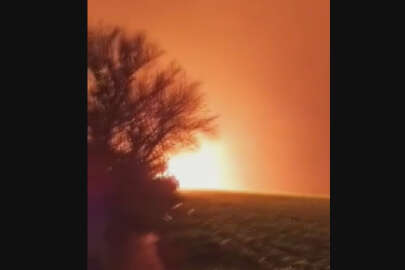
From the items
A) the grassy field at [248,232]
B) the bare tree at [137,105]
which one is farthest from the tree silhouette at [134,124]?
the grassy field at [248,232]

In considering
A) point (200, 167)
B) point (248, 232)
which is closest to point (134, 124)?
point (200, 167)

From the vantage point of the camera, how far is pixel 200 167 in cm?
264

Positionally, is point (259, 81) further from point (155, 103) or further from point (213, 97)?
point (155, 103)

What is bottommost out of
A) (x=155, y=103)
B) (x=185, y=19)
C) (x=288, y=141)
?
(x=288, y=141)

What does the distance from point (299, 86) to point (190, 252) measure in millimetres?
1160

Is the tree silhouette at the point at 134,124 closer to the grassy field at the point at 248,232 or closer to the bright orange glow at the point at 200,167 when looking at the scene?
the bright orange glow at the point at 200,167

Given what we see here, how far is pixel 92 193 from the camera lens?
2559mm

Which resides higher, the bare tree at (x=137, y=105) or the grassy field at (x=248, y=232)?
the bare tree at (x=137, y=105)

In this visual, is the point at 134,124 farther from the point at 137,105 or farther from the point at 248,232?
the point at 248,232

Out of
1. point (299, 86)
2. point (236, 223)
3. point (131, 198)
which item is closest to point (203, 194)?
point (236, 223)

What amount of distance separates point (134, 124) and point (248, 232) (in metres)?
0.92

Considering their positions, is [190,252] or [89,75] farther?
[89,75]

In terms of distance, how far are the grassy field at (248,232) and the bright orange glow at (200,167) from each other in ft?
0.21

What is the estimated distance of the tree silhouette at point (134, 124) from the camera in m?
2.60
